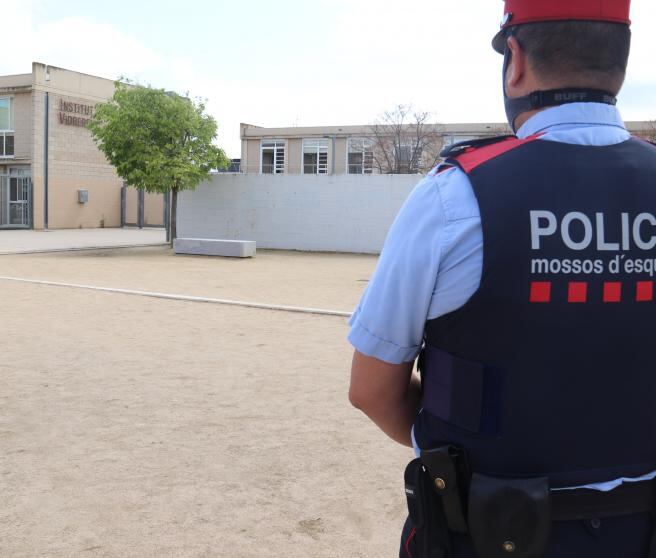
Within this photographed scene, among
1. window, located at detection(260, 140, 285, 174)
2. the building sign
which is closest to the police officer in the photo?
the building sign

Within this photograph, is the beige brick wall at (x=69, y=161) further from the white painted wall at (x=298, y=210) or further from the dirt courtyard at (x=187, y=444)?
the dirt courtyard at (x=187, y=444)

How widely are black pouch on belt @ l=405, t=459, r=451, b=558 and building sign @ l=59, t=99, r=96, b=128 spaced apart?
33678 mm

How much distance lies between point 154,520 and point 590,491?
94.7 inches

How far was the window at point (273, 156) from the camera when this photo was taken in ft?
140

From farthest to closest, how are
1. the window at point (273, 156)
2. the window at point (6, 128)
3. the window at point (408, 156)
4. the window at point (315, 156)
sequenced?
the window at point (273, 156) < the window at point (315, 156) < the window at point (408, 156) < the window at point (6, 128)

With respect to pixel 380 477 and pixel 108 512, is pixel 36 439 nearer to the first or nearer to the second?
pixel 108 512

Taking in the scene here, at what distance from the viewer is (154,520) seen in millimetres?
3271

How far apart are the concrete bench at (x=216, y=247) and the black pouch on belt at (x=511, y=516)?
18780 mm

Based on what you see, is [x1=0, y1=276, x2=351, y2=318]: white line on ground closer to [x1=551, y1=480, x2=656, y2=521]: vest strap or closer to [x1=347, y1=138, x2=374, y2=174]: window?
[x1=551, y1=480, x2=656, y2=521]: vest strap

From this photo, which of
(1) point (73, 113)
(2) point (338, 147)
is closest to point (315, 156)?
(2) point (338, 147)

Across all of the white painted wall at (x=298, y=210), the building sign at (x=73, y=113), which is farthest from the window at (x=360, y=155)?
the white painted wall at (x=298, y=210)

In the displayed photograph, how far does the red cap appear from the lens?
53.2 inches

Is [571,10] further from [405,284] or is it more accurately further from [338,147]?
[338,147]

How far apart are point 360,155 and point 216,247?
72.4 feet
